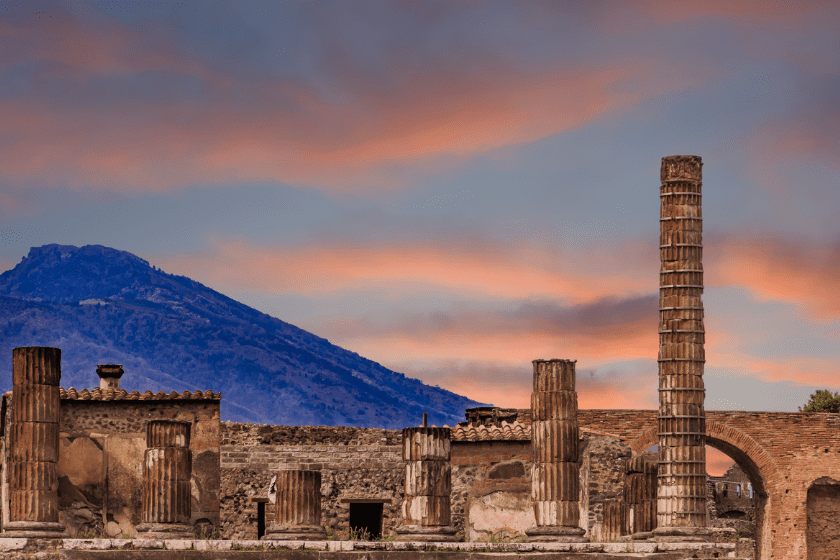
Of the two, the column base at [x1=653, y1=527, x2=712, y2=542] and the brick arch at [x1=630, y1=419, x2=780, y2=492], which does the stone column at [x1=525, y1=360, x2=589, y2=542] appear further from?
the brick arch at [x1=630, y1=419, x2=780, y2=492]

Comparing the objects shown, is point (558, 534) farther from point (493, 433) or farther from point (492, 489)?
point (493, 433)

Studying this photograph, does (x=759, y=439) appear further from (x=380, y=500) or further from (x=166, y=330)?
(x=166, y=330)

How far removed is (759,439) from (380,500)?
487 inches

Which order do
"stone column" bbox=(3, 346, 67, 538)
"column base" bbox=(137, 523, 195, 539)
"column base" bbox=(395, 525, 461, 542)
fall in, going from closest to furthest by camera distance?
"column base" bbox=(137, 523, 195, 539) → "column base" bbox=(395, 525, 461, 542) → "stone column" bbox=(3, 346, 67, 538)

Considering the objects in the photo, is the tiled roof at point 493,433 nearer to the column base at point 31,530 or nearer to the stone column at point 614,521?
the stone column at point 614,521

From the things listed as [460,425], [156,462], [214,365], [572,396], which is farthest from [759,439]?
[214,365]

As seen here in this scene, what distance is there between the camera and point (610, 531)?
2395cm

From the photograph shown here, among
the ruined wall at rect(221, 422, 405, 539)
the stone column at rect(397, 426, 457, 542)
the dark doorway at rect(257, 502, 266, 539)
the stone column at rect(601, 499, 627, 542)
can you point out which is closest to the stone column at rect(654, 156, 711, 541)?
the stone column at rect(601, 499, 627, 542)

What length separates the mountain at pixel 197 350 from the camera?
15538cm

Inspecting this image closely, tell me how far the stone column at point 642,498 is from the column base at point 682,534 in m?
0.53

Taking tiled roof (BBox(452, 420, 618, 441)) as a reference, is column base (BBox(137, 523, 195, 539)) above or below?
below

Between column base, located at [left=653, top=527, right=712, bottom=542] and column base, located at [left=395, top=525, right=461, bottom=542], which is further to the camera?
column base, located at [left=653, top=527, right=712, bottom=542]

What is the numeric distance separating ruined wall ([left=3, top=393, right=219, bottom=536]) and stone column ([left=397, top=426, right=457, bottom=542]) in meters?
4.82

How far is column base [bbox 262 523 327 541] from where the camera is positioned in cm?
1994
